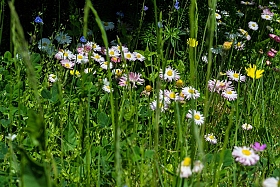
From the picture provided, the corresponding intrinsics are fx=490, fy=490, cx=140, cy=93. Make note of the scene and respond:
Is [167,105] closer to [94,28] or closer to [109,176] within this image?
[109,176]

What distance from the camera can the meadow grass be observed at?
2.98 ft

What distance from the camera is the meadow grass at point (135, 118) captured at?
2.98ft

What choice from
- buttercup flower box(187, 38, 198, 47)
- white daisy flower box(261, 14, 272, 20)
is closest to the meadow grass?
buttercup flower box(187, 38, 198, 47)

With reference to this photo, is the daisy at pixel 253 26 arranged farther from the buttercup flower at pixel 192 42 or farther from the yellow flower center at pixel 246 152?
the yellow flower center at pixel 246 152

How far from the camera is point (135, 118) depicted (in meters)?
1.39

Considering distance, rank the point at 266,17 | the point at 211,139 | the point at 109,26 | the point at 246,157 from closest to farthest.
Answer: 1. the point at 246,157
2. the point at 211,139
3. the point at 109,26
4. the point at 266,17

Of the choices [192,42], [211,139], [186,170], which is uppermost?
[192,42]

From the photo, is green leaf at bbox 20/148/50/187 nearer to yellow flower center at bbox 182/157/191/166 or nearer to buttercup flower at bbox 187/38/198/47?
yellow flower center at bbox 182/157/191/166

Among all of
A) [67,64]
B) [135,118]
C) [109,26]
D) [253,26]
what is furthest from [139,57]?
[253,26]

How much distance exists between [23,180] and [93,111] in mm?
1037

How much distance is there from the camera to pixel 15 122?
168 centimetres

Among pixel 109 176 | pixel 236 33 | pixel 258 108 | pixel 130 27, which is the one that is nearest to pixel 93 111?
pixel 109 176

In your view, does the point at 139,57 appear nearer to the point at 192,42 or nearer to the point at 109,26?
the point at 109,26

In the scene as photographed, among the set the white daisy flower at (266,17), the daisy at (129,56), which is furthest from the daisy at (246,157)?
the white daisy flower at (266,17)
